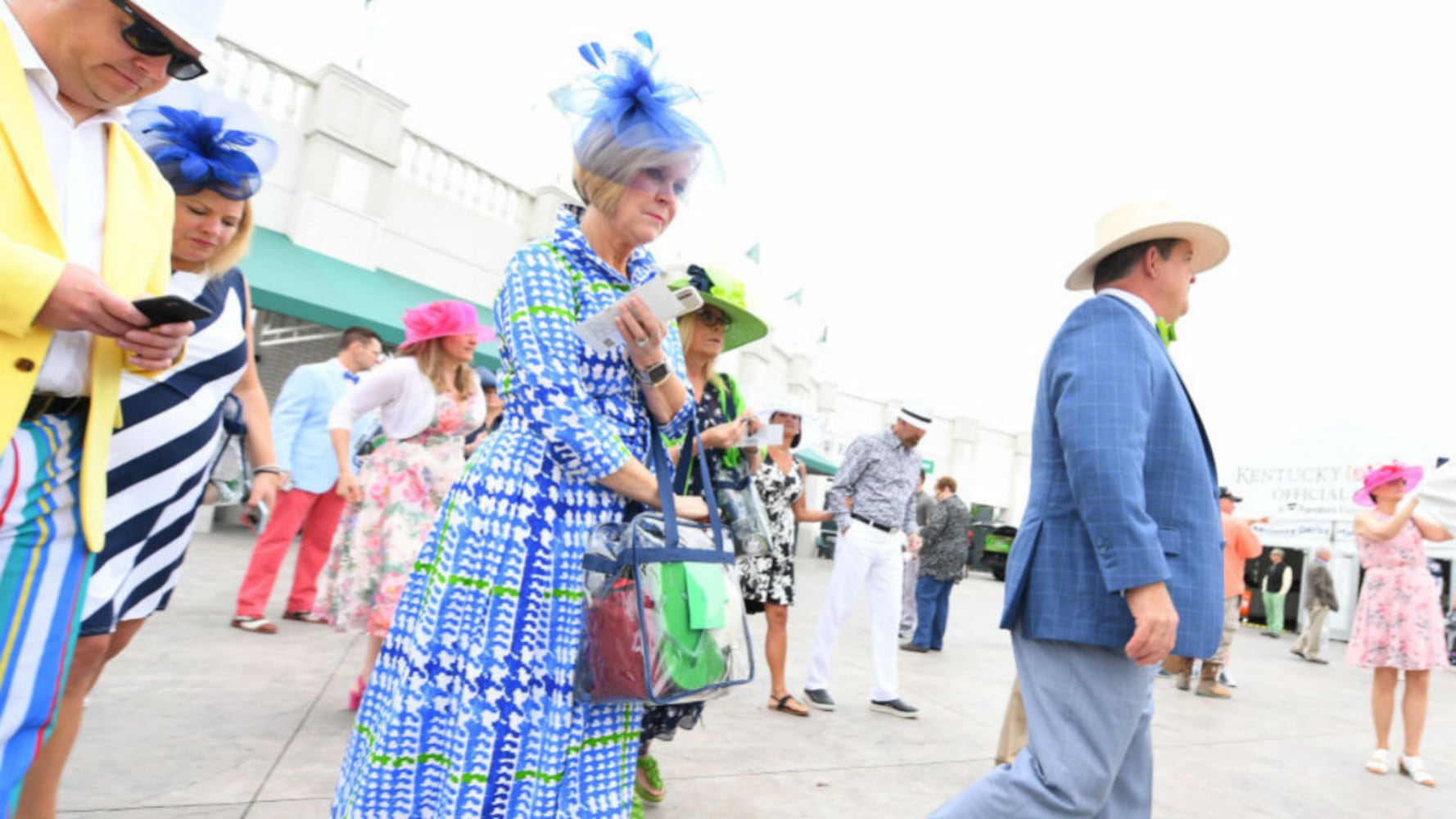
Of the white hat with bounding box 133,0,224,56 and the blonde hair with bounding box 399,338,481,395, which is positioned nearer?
the white hat with bounding box 133,0,224,56

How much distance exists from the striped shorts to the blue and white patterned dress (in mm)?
522

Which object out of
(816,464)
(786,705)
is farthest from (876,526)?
(816,464)

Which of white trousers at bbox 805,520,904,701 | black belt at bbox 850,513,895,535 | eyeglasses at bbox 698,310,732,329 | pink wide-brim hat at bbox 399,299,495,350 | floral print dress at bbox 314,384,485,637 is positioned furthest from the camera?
black belt at bbox 850,513,895,535

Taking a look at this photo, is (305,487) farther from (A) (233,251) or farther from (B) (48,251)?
(B) (48,251)

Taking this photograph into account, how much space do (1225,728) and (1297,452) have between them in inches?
453

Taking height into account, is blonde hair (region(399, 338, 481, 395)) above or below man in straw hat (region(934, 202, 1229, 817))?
above

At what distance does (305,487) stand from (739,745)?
3571mm

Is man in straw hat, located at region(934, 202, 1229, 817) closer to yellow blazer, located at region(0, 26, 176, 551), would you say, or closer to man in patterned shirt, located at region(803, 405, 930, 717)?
yellow blazer, located at region(0, 26, 176, 551)

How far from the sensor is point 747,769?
3.38m

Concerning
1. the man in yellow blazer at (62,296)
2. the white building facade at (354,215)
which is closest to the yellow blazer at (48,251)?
the man in yellow blazer at (62,296)

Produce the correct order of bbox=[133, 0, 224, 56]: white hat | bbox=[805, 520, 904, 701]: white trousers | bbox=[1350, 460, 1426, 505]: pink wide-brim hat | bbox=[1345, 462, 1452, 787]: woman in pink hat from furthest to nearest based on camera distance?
bbox=[1350, 460, 1426, 505]: pink wide-brim hat < bbox=[805, 520, 904, 701]: white trousers < bbox=[1345, 462, 1452, 787]: woman in pink hat < bbox=[133, 0, 224, 56]: white hat

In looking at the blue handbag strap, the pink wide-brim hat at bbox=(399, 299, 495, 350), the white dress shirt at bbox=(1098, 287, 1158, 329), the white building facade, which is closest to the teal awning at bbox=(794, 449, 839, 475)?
the white building facade

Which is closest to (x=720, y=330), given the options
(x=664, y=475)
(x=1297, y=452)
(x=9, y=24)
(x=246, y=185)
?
(x=664, y=475)

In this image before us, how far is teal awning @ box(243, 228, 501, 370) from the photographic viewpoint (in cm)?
913
